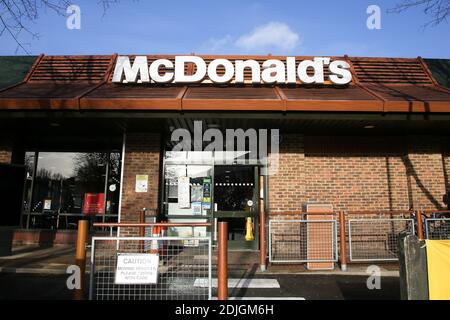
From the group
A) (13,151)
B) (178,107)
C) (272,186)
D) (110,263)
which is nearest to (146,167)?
(178,107)

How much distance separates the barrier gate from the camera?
4.56 m

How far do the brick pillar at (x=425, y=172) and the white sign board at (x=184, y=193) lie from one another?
619cm

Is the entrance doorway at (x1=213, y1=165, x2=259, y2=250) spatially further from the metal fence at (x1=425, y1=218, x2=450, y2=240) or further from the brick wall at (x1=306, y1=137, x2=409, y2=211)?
the metal fence at (x1=425, y1=218, x2=450, y2=240)

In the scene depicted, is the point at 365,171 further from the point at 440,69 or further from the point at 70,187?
the point at 70,187

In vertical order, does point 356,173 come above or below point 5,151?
below

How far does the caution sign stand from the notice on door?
3.05 m

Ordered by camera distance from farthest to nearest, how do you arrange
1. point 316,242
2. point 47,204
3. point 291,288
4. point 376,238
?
1. point 47,204
2. point 376,238
3. point 316,242
4. point 291,288

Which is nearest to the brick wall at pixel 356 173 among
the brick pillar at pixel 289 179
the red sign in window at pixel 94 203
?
the brick pillar at pixel 289 179

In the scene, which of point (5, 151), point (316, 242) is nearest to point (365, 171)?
point (316, 242)

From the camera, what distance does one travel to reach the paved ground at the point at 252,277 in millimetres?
5930

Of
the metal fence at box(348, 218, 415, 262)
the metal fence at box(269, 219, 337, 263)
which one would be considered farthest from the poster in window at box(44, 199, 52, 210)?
the metal fence at box(348, 218, 415, 262)

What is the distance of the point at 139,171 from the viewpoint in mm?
9781

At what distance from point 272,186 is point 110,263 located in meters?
5.83

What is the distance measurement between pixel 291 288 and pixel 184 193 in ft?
16.3
